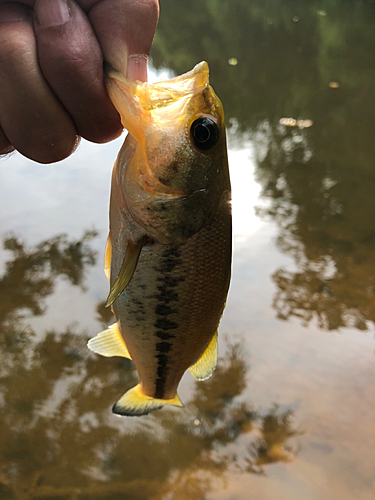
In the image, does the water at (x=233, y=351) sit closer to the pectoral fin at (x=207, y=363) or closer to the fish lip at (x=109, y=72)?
the pectoral fin at (x=207, y=363)

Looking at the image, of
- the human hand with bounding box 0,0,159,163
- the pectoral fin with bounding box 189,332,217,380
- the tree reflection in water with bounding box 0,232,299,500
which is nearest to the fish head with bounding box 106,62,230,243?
the human hand with bounding box 0,0,159,163

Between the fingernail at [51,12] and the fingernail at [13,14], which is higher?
the fingernail at [13,14]

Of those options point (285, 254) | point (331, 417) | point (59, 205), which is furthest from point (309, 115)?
point (331, 417)

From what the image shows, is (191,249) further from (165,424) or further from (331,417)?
(331,417)

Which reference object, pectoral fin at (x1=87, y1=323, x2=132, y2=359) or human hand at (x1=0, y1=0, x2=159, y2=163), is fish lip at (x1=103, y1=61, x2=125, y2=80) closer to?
human hand at (x1=0, y1=0, x2=159, y2=163)

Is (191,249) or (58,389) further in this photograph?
(58,389)

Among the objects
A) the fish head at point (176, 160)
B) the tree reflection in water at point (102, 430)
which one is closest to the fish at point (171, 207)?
the fish head at point (176, 160)

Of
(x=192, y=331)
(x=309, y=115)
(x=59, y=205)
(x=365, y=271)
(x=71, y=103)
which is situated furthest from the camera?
(x=309, y=115)
